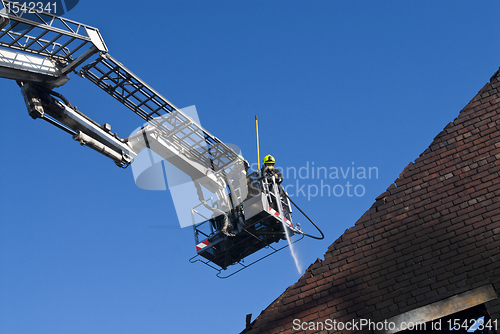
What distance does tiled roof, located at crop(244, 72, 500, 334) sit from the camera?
9.29 meters

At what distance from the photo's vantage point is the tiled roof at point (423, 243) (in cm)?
929

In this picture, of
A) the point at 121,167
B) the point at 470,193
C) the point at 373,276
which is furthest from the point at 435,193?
the point at 121,167

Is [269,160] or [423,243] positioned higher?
[269,160]

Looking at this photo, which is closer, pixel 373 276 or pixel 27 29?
pixel 373 276

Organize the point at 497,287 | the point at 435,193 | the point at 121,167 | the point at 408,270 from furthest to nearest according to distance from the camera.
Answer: the point at 121,167 → the point at 435,193 → the point at 408,270 → the point at 497,287

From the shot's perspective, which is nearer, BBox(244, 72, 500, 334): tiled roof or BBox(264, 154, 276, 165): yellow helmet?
BBox(244, 72, 500, 334): tiled roof

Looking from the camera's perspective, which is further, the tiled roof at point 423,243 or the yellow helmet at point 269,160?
the yellow helmet at point 269,160

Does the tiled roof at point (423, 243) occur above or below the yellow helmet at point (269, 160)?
below

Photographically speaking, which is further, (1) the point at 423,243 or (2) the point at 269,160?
(2) the point at 269,160

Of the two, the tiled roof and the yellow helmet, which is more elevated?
the yellow helmet

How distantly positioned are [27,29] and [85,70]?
245 centimetres

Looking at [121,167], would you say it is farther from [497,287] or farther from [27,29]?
[497,287]

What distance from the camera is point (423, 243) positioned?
9703mm

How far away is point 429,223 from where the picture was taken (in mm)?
9867
